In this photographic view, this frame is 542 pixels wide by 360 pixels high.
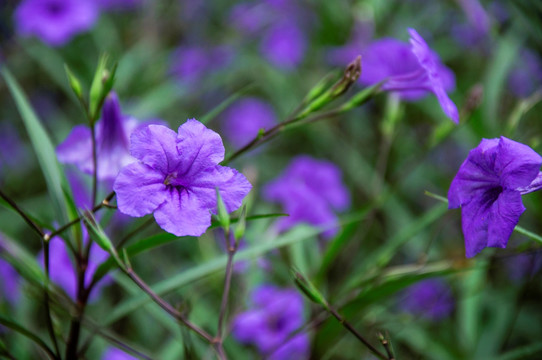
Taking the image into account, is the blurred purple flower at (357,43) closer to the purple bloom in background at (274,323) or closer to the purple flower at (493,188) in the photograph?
the purple bloom in background at (274,323)

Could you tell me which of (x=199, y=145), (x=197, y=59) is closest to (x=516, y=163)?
(x=199, y=145)

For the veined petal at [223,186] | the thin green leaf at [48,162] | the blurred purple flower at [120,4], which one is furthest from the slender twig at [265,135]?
the blurred purple flower at [120,4]

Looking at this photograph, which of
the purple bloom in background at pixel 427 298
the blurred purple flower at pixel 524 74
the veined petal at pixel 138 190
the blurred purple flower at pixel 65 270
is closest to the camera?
the veined petal at pixel 138 190

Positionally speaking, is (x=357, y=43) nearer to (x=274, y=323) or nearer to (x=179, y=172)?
(x=274, y=323)

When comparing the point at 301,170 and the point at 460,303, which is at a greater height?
the point at 301,170

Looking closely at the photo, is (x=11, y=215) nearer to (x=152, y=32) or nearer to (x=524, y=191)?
(x=152, y=32)

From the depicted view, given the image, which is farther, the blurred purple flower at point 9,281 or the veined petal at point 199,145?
the blurred purple flower at point 9,281

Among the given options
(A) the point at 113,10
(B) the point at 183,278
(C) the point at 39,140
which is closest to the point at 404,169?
(B) the point at 183,278
